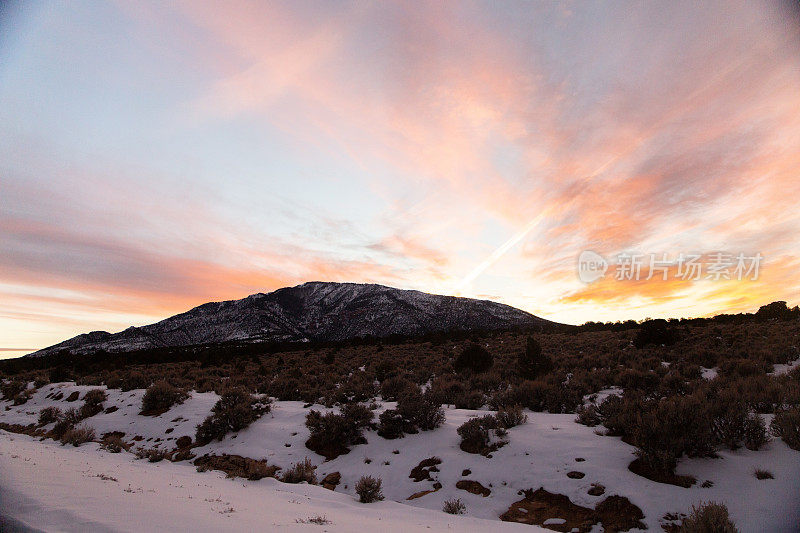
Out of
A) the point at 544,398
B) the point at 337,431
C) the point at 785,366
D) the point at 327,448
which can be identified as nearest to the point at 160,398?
the point at 327,448

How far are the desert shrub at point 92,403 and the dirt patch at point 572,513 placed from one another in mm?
22506

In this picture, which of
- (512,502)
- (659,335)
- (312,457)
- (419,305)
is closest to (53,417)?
Result: (312,457)

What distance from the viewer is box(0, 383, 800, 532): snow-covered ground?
5762 mm

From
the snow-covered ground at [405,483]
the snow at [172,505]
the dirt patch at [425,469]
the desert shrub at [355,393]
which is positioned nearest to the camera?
the snow at [172,505]

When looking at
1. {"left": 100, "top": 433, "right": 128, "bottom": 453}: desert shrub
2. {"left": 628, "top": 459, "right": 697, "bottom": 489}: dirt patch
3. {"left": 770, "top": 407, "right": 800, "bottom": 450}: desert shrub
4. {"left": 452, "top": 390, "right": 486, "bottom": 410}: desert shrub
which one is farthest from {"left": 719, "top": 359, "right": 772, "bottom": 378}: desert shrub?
{"left": 100, "top": 433, "right": 128, "bottom": 453}: desert shrub

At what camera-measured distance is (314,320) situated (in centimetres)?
11731

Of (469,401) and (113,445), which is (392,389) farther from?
(113,445)

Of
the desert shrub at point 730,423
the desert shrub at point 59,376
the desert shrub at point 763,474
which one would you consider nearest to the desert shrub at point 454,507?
the desert shrub at point 763,474

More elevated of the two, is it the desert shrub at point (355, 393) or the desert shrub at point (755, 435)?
the desert shrub at point (755, 435)

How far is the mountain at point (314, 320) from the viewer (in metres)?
93.4

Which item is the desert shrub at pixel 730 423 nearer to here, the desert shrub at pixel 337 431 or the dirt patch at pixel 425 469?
the dirt patch at pixel 425 469

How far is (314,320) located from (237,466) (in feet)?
359

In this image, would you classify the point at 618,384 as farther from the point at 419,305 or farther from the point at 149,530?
the point at 419,305

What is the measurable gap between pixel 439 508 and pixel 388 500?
1.30 metres
